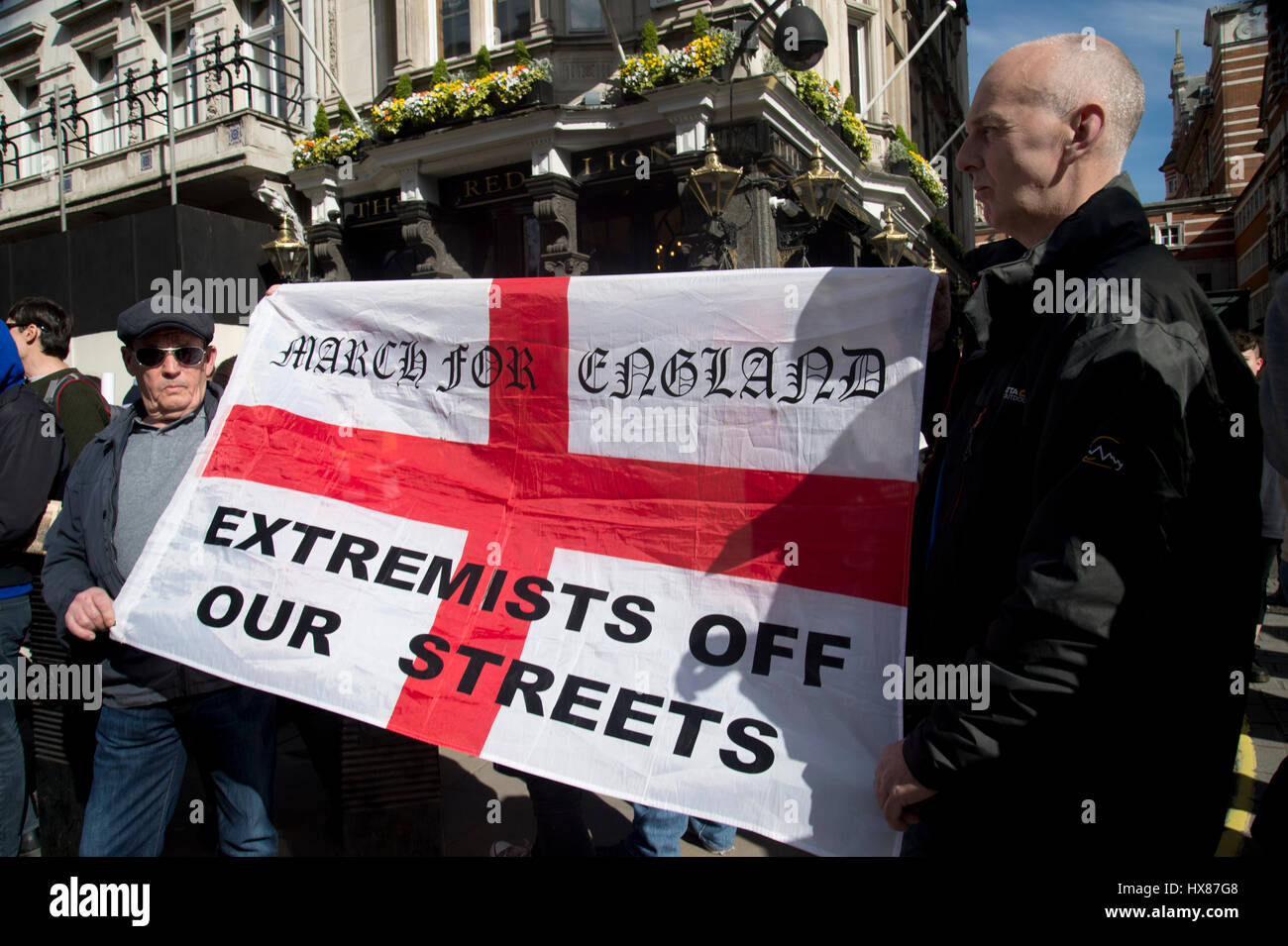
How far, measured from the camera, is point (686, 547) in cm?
228

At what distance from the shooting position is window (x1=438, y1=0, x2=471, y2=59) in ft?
40.4

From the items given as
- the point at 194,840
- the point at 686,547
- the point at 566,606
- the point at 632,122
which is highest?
the point at 632,122

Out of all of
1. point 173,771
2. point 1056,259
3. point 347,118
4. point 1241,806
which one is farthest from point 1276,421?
point 347,118

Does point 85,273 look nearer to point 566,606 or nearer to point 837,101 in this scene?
point 837,101

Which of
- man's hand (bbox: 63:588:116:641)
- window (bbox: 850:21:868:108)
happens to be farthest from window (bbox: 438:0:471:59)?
man's hand (bbox: 63:588:116:641)

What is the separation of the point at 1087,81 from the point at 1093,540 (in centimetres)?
90

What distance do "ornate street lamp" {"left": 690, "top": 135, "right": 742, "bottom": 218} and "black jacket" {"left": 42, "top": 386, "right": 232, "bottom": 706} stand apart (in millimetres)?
6988

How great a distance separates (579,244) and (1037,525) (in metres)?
10.9

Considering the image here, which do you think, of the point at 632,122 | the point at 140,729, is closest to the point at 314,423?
the point at 140,729

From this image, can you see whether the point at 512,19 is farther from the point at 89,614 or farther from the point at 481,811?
the point at 89,614

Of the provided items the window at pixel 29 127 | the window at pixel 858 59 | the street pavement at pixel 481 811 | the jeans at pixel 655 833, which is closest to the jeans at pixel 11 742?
the street pavement at pixel 481 811
